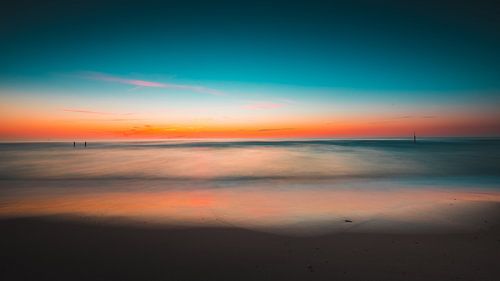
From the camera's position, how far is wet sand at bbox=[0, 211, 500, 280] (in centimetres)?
531

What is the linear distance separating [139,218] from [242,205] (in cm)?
427

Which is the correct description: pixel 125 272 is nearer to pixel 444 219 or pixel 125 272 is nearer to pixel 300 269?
pixel 300 269

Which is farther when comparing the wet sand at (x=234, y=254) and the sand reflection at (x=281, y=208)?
the sand reflection at (x=281, y=208)

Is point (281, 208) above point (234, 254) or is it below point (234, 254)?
below

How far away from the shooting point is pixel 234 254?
6.24 metres

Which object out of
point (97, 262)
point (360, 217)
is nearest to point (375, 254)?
point (360, 217)

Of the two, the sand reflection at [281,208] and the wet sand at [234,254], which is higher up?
the wet sand at [234,254]

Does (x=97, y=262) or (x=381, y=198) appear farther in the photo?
(x=381, y=198)

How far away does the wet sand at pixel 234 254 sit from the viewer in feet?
17.4

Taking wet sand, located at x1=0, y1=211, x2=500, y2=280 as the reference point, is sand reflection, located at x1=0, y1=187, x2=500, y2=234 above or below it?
below

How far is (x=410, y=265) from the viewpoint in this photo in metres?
5.59

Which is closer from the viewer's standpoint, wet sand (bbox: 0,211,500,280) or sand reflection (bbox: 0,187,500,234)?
wet sand (bbox: 0,211,500,280)

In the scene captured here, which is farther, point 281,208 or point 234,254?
point 281,208

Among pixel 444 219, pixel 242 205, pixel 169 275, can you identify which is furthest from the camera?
pixel 242 205
